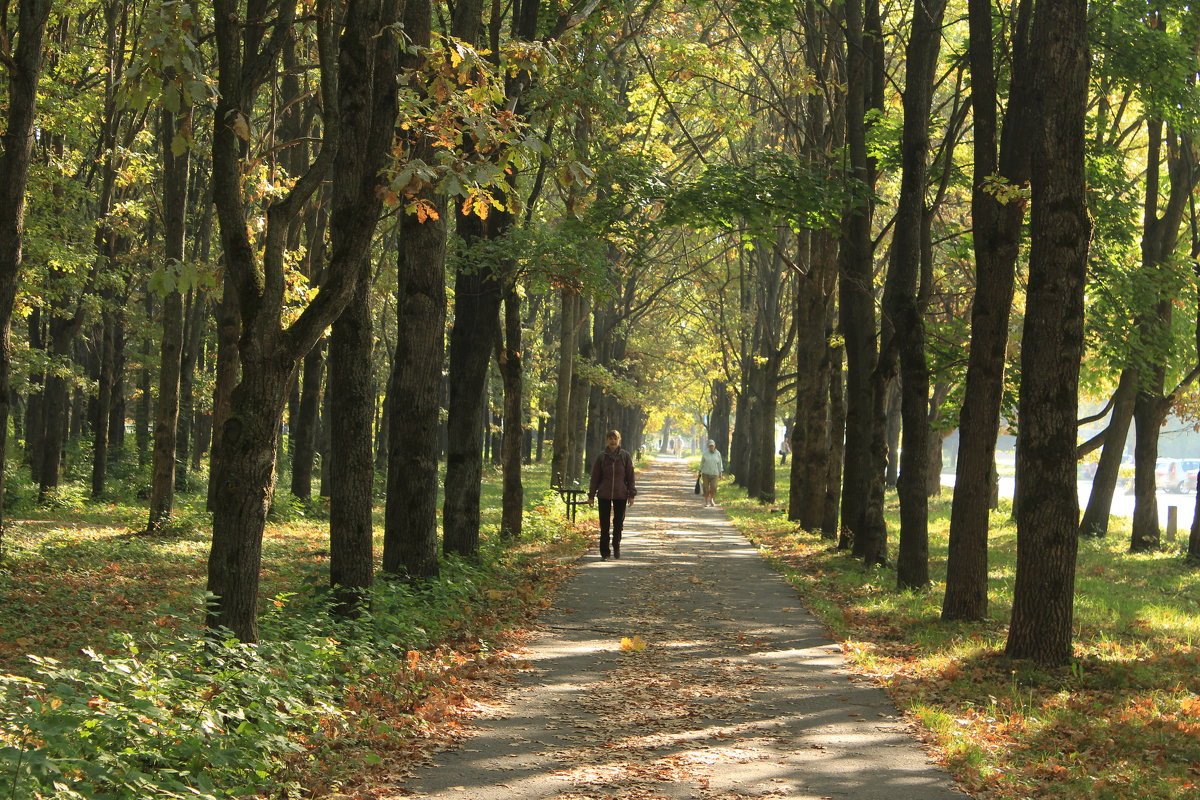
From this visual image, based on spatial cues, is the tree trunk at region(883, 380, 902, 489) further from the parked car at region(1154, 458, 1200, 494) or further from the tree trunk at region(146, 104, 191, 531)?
the parked car at region(1154, 458, 1200, 494)

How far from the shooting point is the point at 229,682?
220 inches

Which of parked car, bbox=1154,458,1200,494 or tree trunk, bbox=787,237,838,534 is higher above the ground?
tree trunk, bbox=787,237,838,534

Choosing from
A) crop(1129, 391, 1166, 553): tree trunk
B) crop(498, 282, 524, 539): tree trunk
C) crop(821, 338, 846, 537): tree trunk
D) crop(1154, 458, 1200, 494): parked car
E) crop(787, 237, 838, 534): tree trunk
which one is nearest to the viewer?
crop(498, 282, 524, 539): tree trunk

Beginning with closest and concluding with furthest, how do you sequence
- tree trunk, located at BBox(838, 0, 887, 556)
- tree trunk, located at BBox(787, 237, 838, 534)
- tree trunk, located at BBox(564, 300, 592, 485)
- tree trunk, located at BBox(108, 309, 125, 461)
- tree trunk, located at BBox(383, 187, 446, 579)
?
tree trunk, located at BBox(383, 187, 446, 579)
tree trunk, located at BBox(838, 0, 887, 556)
tree trunk, located at BBox(787, 237, 838, 534)
tree trunk, located at BBox(108, 309, 125, 461)
tree trunk, located at BBox(564, 300, 592, 485)

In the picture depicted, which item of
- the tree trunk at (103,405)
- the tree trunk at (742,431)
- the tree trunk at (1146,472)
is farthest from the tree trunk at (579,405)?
the tree trunk at (1146,472)

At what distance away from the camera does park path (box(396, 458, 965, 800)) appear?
5730mm

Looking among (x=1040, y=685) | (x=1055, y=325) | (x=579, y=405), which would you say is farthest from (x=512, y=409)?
(x=579, y=405)

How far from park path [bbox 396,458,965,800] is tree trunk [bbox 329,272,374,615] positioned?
1752 mm

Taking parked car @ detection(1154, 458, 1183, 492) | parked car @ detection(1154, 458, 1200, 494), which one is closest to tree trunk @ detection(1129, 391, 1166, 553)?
parked car @ detection(1154, 458, 1200, 494)

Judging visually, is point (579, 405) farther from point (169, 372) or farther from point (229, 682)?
point (229, 682)

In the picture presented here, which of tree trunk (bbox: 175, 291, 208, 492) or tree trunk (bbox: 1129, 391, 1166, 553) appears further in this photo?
tree trunk (bbox: 175, 291, 208, 492)

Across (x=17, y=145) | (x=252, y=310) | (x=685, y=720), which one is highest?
(x=17, y=145)

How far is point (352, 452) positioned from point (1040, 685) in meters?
6.01

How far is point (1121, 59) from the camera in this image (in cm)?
1289
